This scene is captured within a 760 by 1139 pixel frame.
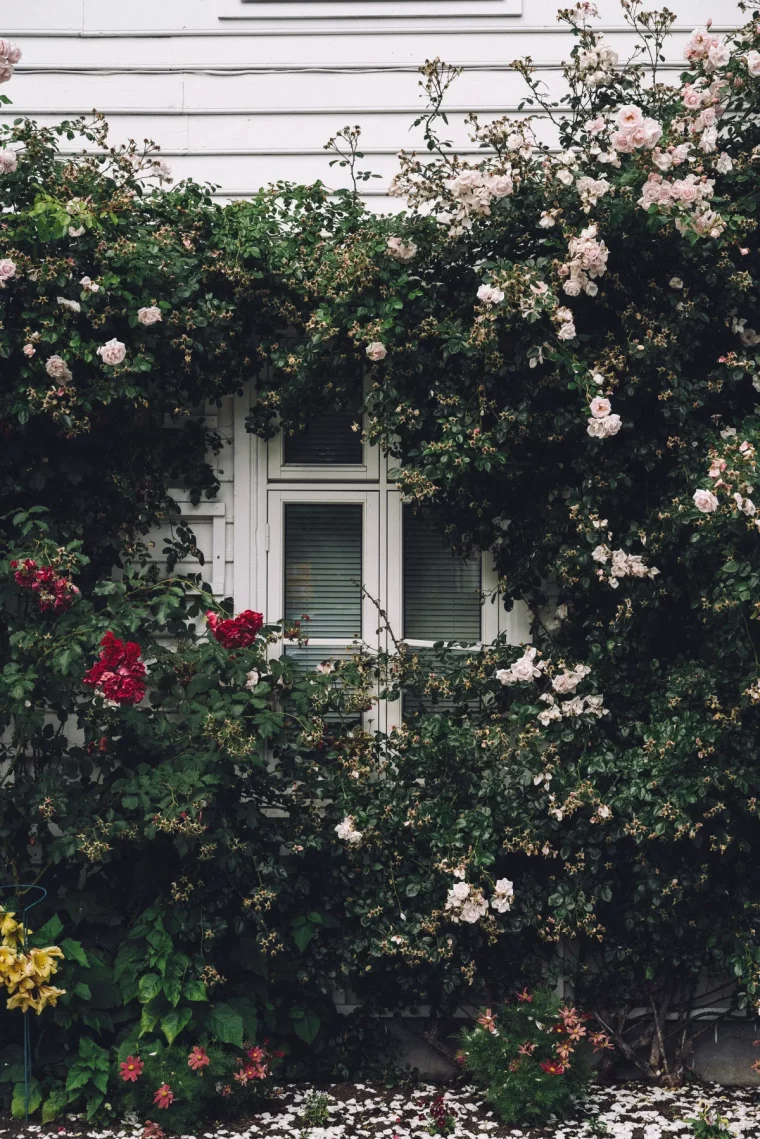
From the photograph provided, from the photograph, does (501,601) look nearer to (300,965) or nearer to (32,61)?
(300,965)

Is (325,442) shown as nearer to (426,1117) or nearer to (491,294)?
(491,294)

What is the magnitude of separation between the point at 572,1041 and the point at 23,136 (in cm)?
417

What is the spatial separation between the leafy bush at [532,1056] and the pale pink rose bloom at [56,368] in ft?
9.72

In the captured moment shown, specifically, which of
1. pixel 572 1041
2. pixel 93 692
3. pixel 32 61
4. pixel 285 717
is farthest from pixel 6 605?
pixel 572 1041

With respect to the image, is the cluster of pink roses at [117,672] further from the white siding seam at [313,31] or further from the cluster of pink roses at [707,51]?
the cluster of pink roses at [707,51]

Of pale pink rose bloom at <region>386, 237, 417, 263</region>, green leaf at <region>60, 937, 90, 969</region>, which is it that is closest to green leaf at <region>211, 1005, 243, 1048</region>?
green leaf at <region>60, 937, 90, 969</region>

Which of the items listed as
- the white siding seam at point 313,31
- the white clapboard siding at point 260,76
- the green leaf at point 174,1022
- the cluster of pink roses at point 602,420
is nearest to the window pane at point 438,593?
the white clapboard siding at point 260,76

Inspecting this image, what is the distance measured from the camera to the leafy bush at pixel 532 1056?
414 cm

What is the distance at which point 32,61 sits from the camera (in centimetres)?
498

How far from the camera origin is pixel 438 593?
194 inches

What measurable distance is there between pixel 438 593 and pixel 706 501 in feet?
4.30

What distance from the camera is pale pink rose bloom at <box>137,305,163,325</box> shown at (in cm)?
445

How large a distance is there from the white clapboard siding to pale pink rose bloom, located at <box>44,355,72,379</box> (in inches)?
28.7

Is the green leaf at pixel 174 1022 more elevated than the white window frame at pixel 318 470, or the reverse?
the white window frame at pixel 318 470
